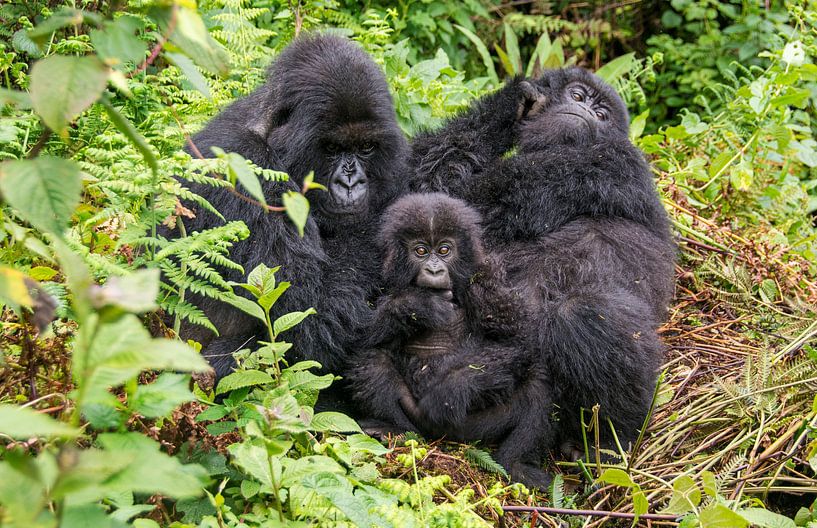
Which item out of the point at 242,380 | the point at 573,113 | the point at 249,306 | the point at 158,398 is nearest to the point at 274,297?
the point at 249,306

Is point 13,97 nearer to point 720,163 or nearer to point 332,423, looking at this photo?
point 332,423

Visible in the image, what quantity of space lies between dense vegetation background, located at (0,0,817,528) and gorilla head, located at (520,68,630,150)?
0.78 meters

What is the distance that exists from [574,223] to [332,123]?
4.30 ft

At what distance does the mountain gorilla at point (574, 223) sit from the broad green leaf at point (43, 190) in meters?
2.36

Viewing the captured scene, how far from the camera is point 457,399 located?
3.54 metres

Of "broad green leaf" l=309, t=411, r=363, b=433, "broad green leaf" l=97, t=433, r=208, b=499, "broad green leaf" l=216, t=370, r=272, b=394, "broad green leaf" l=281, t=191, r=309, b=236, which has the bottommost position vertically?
"broad green leaf" l=309, t=411, r=363, b=433

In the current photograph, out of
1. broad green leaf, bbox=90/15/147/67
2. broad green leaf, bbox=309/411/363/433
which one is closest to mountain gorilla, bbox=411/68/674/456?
broad green leaf, bbox=309/411/363/433

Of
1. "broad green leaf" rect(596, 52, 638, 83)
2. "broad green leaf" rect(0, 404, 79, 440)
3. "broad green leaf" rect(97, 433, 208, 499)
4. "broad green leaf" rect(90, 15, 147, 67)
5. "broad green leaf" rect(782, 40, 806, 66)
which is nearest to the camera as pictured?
"broad green leaf" rect(0, 404, 79, 440)

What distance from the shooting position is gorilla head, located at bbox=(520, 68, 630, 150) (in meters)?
4.53

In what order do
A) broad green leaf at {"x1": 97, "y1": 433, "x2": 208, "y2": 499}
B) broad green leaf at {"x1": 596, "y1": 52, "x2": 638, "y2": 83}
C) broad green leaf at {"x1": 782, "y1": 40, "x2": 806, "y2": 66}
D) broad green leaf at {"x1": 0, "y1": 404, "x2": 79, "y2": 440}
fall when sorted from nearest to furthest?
broad green leaf at {"x1": 0, "y1": 404, "x2": 79, "y2": 440} < broad green leaf at {"x1": 97, "y1": 433, "x2": 208, "y2": 499} < broad green leaf at {"x1": 782, "y1": 40, "x2": 806, "y2": 66} < broad green leaf at {"x1": 596, "y1": 52, "x2": 638, "y2": 83}

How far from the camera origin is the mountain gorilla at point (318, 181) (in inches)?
145

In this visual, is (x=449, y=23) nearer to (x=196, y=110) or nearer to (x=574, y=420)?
(x=196, y=110)

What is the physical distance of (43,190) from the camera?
1.65 meters

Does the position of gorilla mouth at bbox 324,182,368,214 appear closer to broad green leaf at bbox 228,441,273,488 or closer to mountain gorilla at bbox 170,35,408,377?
mountain gorilla at bbox 170,35,408,377
